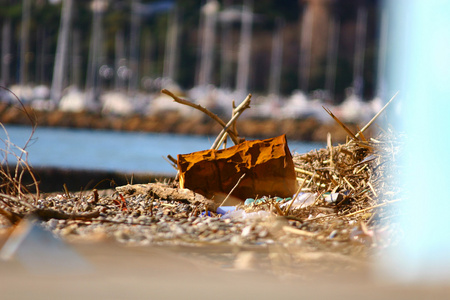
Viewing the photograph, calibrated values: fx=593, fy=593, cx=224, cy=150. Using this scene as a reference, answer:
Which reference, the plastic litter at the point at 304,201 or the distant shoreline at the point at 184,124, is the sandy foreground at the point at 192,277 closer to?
the plastic litter at the point at 304,201

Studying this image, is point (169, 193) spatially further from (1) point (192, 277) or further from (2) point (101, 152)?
(2) point (101, 152)

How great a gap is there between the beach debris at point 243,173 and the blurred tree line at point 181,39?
1377 inches

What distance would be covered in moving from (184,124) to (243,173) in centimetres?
2693

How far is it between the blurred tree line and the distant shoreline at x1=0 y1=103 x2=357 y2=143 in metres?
7.63

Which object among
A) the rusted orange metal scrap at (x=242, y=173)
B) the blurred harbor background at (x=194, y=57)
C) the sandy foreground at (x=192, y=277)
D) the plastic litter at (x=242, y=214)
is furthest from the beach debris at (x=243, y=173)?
the blurred harbor background at (x=194, y=57)

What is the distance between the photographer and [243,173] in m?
4.19

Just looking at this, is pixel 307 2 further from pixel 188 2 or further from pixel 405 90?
pixel 405 90

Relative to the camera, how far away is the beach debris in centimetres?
418

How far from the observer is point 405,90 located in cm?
247

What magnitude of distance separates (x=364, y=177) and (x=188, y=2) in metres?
39.2

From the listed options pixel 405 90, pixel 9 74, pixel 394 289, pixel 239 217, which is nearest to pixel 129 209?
pixel 239 217

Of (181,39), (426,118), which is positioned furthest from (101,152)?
(181,39)

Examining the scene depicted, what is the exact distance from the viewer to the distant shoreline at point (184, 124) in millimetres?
29938

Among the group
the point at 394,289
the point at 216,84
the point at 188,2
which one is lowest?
the point at 394,289
